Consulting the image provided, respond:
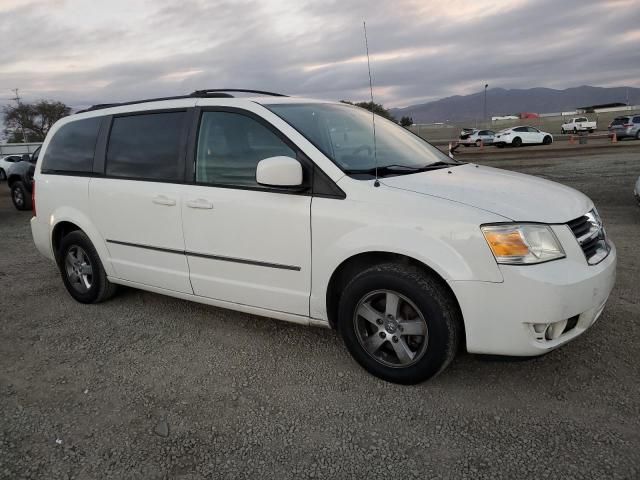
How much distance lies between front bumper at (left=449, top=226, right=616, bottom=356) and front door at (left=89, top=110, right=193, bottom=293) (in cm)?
214

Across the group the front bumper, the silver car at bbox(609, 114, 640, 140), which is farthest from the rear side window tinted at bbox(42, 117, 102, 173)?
the silver car at bbox(609, 114, 640, 140)

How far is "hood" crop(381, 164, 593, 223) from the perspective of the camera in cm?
279

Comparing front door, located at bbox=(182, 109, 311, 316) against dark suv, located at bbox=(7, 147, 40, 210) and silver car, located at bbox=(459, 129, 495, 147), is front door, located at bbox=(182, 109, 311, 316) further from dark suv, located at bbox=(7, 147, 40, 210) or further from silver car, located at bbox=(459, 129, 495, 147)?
silver car, located at bbox=(459, 129, 495, 147)

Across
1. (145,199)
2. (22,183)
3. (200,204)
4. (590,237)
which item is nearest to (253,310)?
(200,204)

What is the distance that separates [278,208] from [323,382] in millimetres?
1134

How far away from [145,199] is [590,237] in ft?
10.1

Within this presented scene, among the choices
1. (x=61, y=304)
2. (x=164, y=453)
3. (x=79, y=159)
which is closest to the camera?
(x=164, y=453)

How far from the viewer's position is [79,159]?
4.53 meters

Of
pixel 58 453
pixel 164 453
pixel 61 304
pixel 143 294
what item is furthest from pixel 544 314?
pixel 61 304

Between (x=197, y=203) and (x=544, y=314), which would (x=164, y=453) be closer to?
(x=197, y=203)

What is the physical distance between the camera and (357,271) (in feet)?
10.3

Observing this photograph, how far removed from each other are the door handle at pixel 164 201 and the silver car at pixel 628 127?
31386mm

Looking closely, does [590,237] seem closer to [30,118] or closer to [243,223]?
[243,223]

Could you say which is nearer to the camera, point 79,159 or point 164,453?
point 164,453
